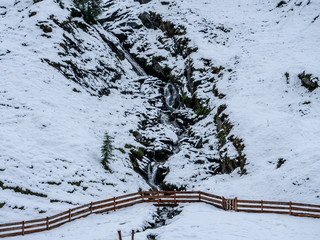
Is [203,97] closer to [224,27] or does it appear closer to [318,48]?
[318,48]

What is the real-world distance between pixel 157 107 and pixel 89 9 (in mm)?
26167

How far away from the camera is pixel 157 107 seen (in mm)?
39719

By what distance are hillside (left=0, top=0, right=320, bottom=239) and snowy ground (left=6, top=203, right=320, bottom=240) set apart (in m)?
3.39

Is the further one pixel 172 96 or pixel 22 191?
pixel 172 96

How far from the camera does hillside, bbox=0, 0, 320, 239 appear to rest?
70.6ft

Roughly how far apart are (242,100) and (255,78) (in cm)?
585

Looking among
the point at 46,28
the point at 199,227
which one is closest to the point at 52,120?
the point at 46,28

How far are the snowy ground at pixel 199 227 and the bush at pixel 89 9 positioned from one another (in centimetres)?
4277

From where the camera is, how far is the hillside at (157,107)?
21511mm

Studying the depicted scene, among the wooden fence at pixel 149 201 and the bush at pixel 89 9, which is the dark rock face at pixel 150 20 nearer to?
the bush at pixel 89 9

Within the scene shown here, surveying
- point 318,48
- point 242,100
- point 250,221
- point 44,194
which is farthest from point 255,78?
point 44,194

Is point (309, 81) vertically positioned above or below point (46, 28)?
below

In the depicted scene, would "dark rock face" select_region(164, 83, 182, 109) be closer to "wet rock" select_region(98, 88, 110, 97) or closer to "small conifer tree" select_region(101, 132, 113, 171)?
"wet rock" select_region(98, 88, 110, 97)

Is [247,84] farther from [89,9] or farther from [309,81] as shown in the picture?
[89,9]
